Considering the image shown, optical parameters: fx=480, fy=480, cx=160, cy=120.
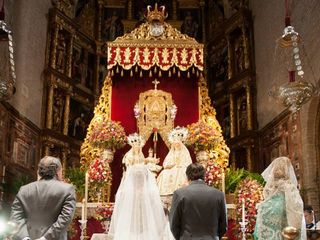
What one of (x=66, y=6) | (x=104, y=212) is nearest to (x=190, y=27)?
(x=66, y=6)

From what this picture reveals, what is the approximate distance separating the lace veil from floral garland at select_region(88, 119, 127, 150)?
20.8 feet

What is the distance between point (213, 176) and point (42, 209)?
20.7 feet

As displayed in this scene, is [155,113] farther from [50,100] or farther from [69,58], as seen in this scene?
[69,58]

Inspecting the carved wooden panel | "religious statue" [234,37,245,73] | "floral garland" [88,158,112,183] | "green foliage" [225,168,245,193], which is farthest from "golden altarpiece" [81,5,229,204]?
"religious statue" [234,37,245,73]

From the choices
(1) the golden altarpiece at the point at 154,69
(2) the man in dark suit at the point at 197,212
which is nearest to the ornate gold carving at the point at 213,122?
(1) the golden altarpiece at the point at 154,69

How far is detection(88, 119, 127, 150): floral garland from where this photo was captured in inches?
449

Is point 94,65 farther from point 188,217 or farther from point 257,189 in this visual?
point 188,217

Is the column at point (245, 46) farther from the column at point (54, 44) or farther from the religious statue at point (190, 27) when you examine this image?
the column at point (54, 44)

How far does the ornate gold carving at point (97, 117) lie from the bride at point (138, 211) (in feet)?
16.3

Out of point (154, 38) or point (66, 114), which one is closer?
point (154, 38)

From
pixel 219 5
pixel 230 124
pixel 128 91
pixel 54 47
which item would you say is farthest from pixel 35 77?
pixel 219 5

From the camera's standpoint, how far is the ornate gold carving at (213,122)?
11664 millimetres

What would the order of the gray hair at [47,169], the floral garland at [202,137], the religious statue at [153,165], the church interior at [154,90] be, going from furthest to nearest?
the church interior at [154,90] < the floral garland at [202,137] < the religious statue at [153,165] < the gray hair at [47,169]

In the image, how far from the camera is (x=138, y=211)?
664 cm
